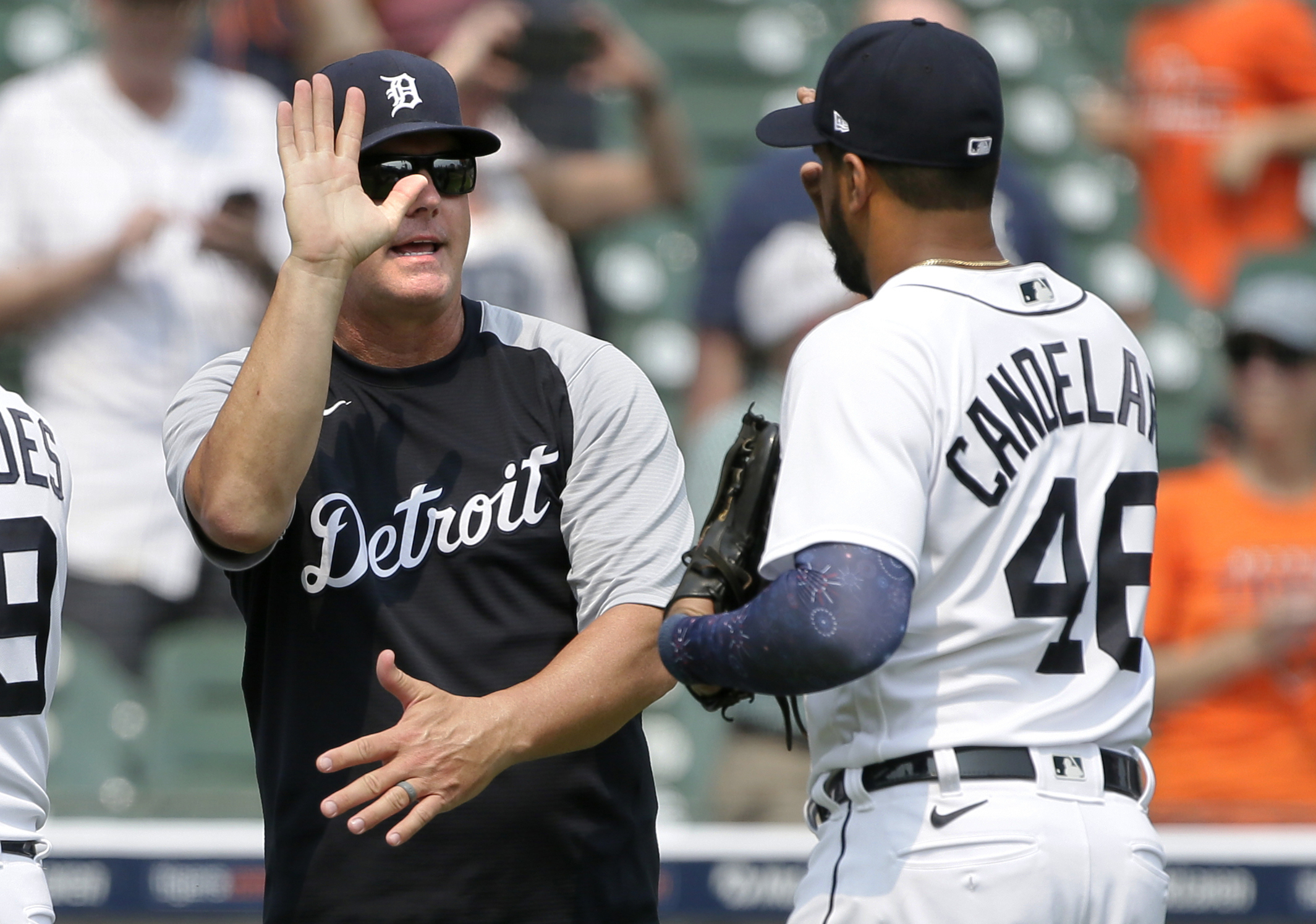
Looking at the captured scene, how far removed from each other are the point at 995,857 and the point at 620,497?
2.34 ft

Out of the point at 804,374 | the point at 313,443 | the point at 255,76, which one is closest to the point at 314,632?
the point at 313,443

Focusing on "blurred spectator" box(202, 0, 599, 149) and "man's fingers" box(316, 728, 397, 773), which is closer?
"man's fingers" box(316, 728, 397, 773)

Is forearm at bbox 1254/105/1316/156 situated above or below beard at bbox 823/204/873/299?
below

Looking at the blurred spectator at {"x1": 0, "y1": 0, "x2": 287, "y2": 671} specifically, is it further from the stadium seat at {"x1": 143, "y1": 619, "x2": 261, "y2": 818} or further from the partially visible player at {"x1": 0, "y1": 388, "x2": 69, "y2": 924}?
the partially visible player at {"x1": 0, "y1": 388, "x2": 69, "y2": 924}

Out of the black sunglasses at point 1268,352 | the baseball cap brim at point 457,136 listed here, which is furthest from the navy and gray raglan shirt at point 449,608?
the black sunglasses at point 1268,352

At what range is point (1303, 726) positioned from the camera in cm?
498

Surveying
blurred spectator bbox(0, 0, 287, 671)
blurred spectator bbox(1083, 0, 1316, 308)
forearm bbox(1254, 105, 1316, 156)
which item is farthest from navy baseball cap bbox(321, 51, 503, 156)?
forearm bbox(1254, 105, 1316, 156)

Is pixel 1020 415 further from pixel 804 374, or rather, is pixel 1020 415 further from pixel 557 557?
pixel 557 557

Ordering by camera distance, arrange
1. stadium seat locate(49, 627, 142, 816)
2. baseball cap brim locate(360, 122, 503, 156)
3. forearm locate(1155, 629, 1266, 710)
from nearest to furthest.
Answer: baseball cap brim locate(360, 122, 503, 156), stadium seat locate(49, 627, 142, 816), forearm locate(1155, 629, 1266, 710)

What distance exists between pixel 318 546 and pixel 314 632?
0.39ft

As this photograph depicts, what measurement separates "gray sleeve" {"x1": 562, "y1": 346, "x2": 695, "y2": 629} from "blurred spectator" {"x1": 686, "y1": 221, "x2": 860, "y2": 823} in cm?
275

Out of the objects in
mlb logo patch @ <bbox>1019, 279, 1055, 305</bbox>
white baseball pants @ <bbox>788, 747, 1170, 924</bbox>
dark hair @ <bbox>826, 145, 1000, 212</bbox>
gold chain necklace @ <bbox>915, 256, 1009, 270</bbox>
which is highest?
dark hair @ <bbox>826, 145, 1000, 212</bbox>

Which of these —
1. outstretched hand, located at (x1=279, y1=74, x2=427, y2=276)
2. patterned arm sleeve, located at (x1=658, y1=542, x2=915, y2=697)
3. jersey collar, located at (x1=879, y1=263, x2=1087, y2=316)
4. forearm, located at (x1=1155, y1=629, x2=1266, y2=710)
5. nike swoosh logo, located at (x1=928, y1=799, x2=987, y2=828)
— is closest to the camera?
patterned arm sleeve, located at (x1=658, y1=542, x2=915, y2=697)

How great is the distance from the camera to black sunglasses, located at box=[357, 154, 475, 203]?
7.08 feet
